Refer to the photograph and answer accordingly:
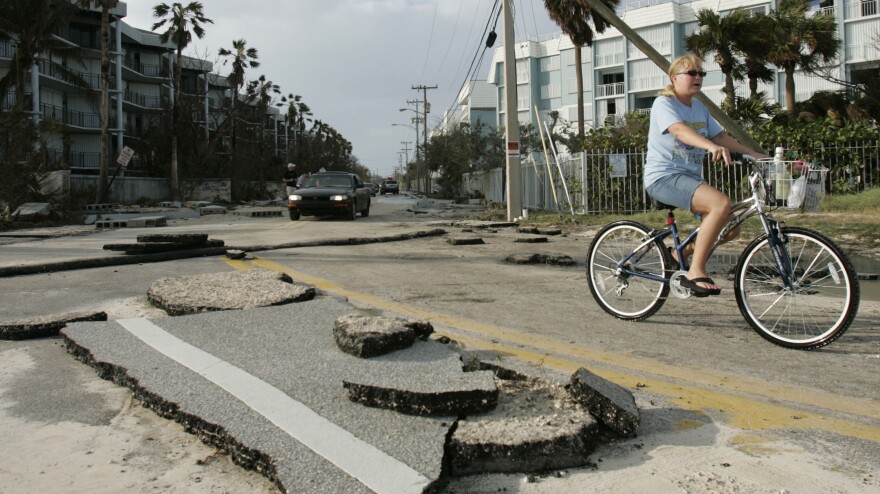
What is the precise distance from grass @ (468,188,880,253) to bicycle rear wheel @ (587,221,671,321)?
4224 mm

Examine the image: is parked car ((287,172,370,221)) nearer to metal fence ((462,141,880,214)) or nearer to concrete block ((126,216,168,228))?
concrete block ((126,216,168,228))

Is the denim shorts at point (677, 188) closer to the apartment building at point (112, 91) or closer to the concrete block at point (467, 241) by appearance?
the concrete block at point (467, 241)

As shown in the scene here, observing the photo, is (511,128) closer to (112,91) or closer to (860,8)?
(860,8)

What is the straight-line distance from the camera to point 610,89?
208ft

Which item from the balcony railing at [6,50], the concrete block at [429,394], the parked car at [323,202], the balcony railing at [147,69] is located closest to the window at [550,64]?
the balcony railing at [147,69]

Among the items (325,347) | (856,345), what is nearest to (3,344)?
(325,347)

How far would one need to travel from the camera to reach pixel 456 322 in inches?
210

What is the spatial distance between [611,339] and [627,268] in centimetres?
85

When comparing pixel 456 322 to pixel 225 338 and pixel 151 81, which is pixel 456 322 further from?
pixel 151 81

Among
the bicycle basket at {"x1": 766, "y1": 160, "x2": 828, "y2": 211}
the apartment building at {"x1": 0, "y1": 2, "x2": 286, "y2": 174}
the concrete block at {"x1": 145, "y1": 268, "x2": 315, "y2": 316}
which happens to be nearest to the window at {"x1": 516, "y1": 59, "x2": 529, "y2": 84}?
the apartment building at {"x1": 0, "y1": 2, "x2": 286, "y2": 174}

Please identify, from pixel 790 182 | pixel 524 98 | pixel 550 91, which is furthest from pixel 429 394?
pixel 524 98

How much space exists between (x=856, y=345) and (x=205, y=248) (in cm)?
815

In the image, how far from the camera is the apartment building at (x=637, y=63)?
1866 inches

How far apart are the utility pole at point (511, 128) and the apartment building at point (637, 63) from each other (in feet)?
94.8
